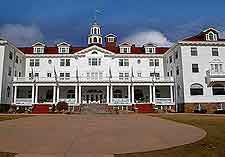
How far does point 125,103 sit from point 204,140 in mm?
32953

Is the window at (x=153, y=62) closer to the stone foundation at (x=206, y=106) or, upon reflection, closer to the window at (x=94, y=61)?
the window at (x=94, y=61)

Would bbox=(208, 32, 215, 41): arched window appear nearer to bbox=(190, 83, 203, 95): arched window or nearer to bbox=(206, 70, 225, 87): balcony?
bbox=(206, 70, 225, 87): balcony

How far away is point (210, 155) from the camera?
7.74m

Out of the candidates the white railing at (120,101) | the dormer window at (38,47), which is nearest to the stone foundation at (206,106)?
the white railing at (120,101)

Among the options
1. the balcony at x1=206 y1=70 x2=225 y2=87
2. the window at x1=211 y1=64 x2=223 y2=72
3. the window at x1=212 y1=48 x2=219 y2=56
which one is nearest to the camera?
the balcony at x1=206 y1=70 x2=225 y2=87

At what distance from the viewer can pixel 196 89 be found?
131 feet

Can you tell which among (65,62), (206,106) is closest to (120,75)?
(65,62)

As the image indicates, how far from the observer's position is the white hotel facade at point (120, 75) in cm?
3988

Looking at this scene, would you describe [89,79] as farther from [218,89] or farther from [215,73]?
[218,89]

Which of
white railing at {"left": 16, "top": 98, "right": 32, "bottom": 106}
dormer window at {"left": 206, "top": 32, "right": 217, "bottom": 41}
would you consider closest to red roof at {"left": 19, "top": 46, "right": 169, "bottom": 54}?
dormer window at {"left": 206, "top": 32, "right": 217, "bottom": 41}

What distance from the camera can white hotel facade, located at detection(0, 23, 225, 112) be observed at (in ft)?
131

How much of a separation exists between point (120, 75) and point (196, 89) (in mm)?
14212

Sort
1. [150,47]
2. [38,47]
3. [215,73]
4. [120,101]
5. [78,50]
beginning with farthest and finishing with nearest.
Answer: [78,50] < [150,47] < [38,47] < [120,101] < [215,73]

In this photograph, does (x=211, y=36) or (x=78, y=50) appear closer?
(x=211, y=36)
